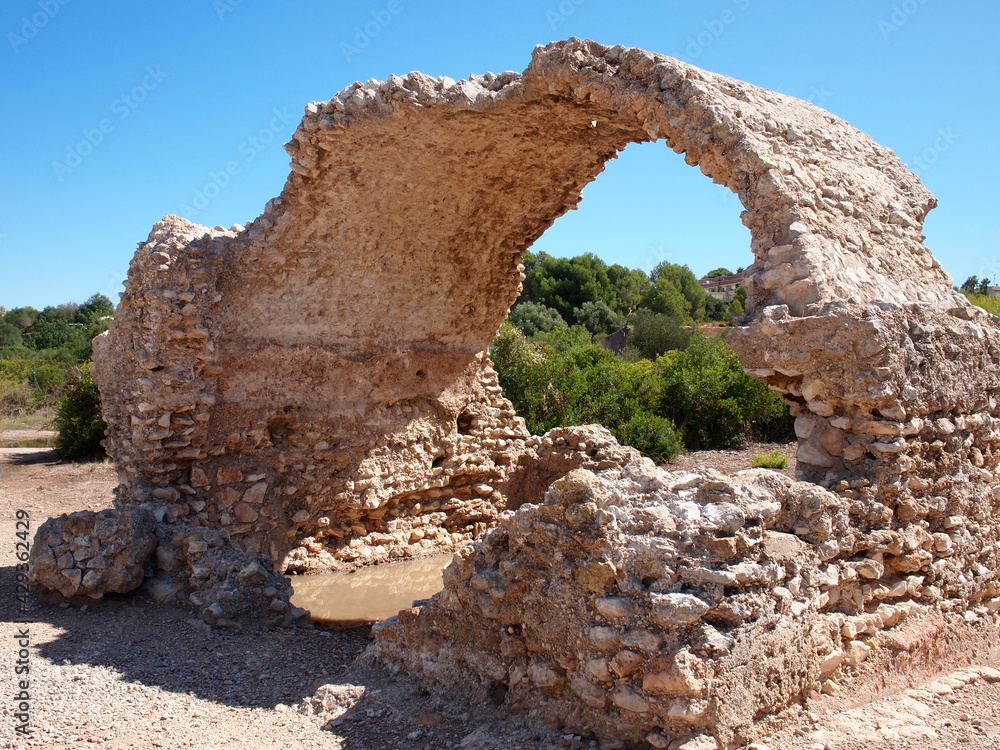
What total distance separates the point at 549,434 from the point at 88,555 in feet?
13.8

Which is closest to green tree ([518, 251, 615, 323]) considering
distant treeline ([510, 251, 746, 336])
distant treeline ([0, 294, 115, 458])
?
distant treeline ([510, 251, 746, 336])

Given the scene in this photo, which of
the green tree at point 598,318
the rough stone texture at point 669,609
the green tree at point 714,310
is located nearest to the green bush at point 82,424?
the rough stone texture at point 669,609

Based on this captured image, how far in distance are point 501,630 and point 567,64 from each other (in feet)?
10.9

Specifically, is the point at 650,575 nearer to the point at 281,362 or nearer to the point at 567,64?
the point at 567,64

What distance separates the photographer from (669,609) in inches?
113

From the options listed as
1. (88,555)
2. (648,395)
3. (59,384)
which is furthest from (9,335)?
(88,555)

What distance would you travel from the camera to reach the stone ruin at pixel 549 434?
3.09 meters

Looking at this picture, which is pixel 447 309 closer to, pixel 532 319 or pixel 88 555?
pixel 88 555

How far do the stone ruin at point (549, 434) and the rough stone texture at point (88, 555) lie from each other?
22mm

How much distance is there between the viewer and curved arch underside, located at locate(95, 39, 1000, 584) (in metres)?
3.82

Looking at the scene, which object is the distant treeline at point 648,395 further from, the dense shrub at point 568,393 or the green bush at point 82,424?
the green bush at point 82,424

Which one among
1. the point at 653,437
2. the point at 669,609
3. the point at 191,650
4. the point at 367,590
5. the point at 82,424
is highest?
the point at 82,424

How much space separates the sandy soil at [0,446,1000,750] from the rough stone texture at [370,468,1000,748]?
0.15 metres

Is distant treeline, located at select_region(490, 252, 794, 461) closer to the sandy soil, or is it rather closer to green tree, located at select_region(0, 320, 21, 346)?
the sandy soil
